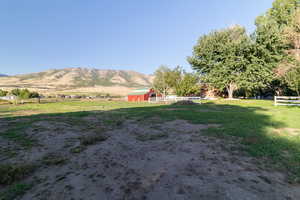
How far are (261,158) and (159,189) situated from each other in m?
3.23

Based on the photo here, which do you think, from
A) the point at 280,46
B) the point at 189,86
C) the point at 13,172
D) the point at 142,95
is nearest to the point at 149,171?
the point at 13,172

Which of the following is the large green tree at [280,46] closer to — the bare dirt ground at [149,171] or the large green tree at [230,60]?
the large green tree at [230,60]

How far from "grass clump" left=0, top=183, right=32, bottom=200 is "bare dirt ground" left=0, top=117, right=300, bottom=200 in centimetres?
13

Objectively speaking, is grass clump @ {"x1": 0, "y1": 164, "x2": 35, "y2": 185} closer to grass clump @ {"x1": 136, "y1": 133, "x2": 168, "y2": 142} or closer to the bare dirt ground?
the bare dirt ground

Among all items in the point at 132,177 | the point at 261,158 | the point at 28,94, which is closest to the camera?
the point at 132,177

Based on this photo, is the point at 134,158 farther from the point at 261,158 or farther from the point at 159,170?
the point at 261,158

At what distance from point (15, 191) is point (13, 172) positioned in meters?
0.83

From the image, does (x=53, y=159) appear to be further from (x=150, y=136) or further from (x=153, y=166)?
(x=150, y=136)

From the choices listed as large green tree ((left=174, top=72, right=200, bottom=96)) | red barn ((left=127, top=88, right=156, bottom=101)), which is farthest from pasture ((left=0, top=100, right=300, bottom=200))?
red barn ((left=127, top=88, right=156, bottom=101))

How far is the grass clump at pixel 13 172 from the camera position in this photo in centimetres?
305

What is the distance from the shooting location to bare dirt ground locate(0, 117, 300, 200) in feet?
8.50

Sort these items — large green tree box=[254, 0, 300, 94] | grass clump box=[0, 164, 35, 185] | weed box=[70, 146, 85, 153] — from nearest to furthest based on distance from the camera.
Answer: grass clump box=[0, 164, 35, 185] → weed box=[70, 146, 85, 153] → large green tree box=[254, 0, 300, 94]

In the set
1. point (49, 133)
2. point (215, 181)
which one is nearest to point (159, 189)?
point (215, 181)

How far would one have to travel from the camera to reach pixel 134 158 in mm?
4109
